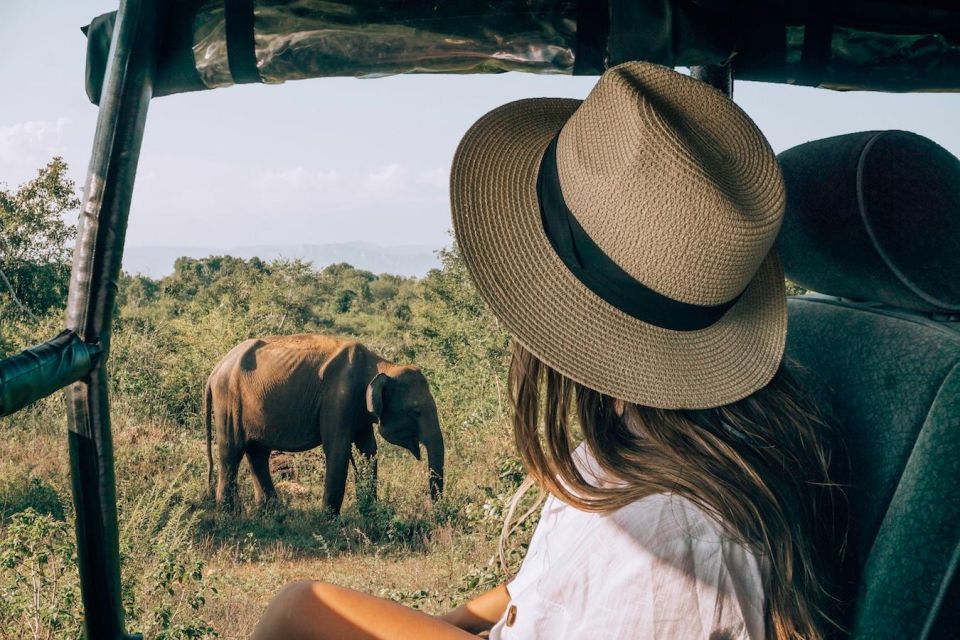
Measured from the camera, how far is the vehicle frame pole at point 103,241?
1.38 meters

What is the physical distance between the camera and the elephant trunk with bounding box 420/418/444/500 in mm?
6312

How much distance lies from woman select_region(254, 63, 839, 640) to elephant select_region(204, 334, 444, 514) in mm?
5909

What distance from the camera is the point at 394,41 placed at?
148 centimetres

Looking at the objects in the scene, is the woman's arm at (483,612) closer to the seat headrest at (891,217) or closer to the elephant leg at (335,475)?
the seat headrest at (891,217)

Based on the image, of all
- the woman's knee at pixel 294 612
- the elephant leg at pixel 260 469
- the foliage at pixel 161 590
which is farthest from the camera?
the elephant leg at pixel 260 469

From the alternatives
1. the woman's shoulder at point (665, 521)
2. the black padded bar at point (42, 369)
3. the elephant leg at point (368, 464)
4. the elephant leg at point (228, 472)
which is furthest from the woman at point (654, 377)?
the elephant leg at point (228, 472)

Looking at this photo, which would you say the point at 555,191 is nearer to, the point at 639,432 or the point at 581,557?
the point at 639,432

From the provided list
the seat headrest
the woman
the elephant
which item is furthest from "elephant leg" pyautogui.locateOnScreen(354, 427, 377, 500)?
the seat headrest

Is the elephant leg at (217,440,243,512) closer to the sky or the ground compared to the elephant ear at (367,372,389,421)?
closer to the ground

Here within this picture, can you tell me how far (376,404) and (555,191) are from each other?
5729 mm

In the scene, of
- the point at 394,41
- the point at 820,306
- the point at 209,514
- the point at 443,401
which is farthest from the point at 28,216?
the point at 820,306

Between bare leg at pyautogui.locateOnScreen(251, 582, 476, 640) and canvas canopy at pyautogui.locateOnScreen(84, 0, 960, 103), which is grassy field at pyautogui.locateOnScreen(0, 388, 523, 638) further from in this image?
canvas canopy at pyautogui.locateOnScreen(84, 0, 960, 103)

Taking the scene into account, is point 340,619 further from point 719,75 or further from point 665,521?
point 719,75

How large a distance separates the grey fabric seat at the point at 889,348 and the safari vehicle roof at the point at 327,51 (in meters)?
0.38
